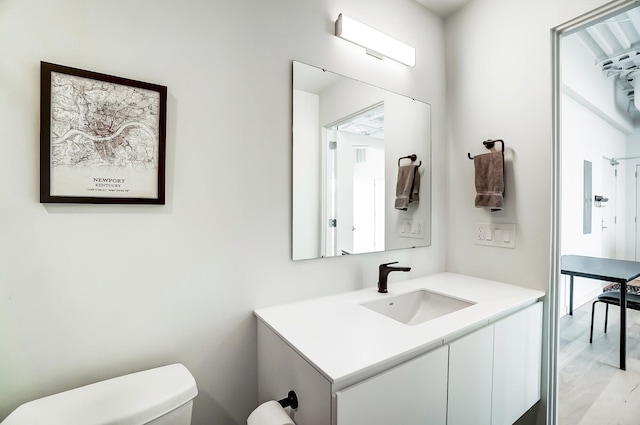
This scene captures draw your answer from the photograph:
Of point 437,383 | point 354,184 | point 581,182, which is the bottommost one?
point 437,383

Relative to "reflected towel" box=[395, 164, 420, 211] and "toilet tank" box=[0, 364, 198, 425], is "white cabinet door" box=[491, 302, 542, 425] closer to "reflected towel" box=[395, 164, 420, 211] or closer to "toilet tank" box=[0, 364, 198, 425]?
"reflected towel" box=[395, 164, 420, 211]

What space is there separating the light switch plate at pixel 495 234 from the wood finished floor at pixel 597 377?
1.19m

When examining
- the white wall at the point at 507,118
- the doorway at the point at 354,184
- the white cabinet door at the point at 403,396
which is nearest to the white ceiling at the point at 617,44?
the white wall at the point at 507,118

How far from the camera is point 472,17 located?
6.05 ft

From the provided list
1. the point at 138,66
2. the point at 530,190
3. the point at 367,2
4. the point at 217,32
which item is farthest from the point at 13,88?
the point at 530,190

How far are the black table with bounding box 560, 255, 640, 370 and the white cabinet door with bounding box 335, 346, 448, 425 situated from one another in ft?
6.01

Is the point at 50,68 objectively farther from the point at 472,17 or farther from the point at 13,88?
the point at 472,17

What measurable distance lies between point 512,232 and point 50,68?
84.5 inches

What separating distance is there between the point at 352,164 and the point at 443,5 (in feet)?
4.18

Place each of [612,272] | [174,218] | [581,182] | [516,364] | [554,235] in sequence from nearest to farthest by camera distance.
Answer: [174,218]
[516,364]
[554,235]
[612,272]
[581,182]

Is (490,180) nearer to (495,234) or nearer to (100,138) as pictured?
(495,234)

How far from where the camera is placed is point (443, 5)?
187 cm

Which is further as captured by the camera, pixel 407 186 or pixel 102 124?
pixel 407 186

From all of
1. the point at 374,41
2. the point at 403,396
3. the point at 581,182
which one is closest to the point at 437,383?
the point at 403,396
